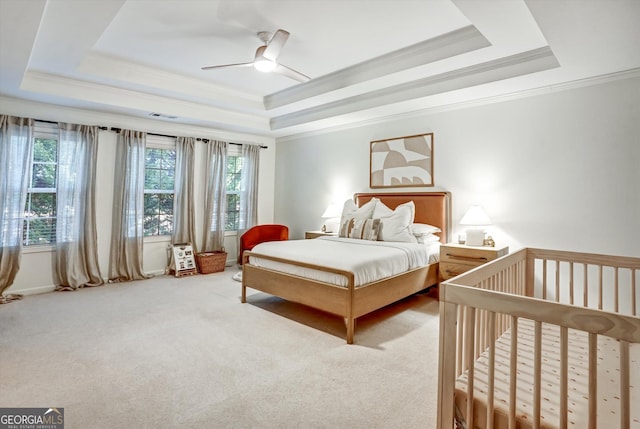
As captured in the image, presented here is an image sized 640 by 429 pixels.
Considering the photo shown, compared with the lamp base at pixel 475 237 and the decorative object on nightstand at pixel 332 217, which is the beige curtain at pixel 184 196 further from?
the lamp base at pixel 475 237

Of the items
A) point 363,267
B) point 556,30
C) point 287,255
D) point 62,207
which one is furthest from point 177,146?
point 556,30

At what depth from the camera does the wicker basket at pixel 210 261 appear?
17.0 feet

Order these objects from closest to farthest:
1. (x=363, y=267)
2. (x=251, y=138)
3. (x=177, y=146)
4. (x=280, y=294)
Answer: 1. (x=363, y=267)
2. (x=280, y=294)
3. (x=177, y=146)
4. (x=251, y=138)

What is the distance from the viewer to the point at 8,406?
72.5 inches

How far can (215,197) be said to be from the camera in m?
5.64

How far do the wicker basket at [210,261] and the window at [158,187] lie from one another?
67cm

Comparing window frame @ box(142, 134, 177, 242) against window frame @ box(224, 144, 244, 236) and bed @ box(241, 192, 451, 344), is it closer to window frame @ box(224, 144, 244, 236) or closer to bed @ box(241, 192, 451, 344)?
window frame @ box(224, 144, 244, 236)

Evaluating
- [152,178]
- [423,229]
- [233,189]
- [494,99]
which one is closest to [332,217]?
[423,229]

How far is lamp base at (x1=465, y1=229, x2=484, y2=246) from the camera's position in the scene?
3.72 meters

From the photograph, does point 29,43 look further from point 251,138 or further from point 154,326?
point 251,138

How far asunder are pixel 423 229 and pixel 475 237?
0.65 meters

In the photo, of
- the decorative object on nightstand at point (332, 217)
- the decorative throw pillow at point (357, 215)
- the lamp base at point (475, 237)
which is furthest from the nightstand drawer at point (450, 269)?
the decorative object on nightstand at point (332, 217)

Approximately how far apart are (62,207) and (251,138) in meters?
3.14

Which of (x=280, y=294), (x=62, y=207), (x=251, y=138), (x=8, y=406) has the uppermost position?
(x=251, y=138)
